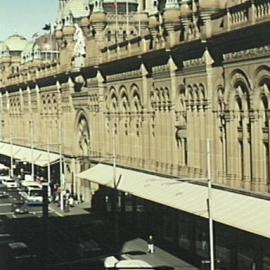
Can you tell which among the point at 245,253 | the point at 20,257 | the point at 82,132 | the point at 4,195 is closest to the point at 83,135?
the point at 82,132

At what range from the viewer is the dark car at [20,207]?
70.6 m

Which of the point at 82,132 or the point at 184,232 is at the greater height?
the point at 82,132

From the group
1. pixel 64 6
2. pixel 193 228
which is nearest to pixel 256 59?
pixel 193 228

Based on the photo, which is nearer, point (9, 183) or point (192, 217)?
point (192, 217)

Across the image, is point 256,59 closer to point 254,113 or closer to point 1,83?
point 254,113

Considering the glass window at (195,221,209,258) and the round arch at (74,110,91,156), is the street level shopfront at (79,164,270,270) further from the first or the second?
the round arch at (74,110,91,156)

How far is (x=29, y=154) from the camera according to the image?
97.1 m

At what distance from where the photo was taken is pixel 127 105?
62.6 meters

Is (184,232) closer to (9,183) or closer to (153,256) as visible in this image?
(153,256)

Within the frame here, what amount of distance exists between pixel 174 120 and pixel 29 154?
47.7m

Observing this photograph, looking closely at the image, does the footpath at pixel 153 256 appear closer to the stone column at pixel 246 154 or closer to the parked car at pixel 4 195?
the stone column at pixel 246 154

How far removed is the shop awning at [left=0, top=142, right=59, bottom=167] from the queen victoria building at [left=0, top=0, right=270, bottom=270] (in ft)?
1.35

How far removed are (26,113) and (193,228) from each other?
62.4m

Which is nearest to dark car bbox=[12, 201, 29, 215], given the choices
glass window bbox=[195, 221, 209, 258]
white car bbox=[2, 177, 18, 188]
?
white car bbox=[2, 177, 18, 188]
